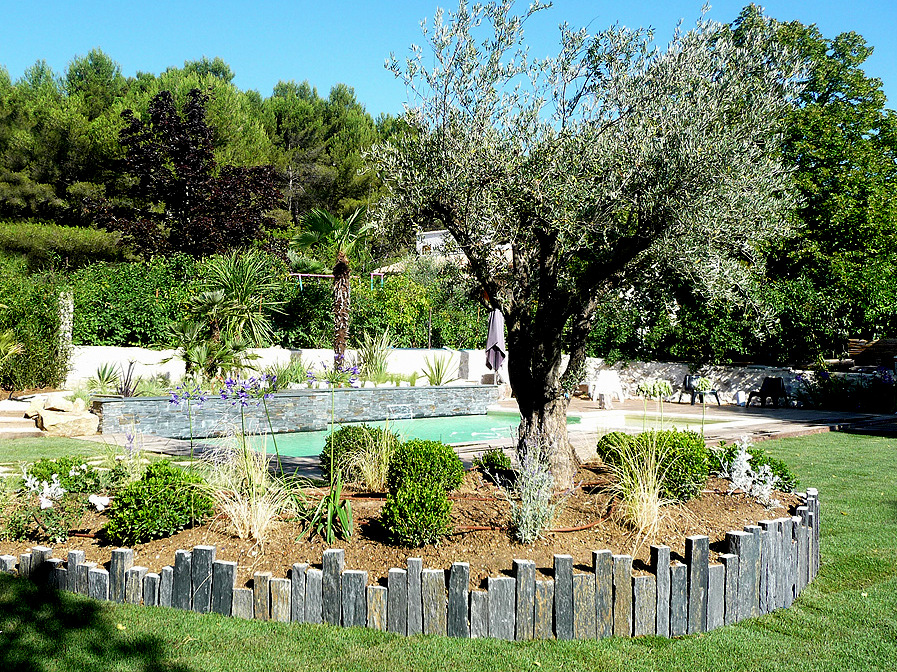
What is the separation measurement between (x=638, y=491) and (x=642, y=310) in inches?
114

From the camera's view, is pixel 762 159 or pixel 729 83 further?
pixel 762 159

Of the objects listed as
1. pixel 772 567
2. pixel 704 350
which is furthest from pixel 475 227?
pixel 704 350

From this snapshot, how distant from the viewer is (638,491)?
505cm

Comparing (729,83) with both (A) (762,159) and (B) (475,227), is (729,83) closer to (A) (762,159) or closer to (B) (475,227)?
(A) (762,159)

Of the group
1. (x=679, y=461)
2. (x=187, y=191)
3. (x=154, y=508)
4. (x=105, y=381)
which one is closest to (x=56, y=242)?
(x=187, y=191)

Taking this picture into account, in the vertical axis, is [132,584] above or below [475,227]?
below

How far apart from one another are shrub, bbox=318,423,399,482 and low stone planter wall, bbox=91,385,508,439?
11.1ft

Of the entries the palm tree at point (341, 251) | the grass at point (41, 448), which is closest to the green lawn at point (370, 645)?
the grass at point (41, 448)

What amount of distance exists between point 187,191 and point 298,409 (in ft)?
40.7

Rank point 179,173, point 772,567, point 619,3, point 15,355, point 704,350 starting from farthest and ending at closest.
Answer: point 179,173 < point 704,350 < point 15,355 < point 619,3 < point 772,567

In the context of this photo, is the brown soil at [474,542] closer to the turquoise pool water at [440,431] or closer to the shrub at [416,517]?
the shrub at [416,517]

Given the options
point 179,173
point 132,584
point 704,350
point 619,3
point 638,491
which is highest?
point 179,173

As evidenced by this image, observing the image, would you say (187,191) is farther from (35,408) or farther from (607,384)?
(607,384)

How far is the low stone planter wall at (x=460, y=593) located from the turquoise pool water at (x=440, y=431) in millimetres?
6383
